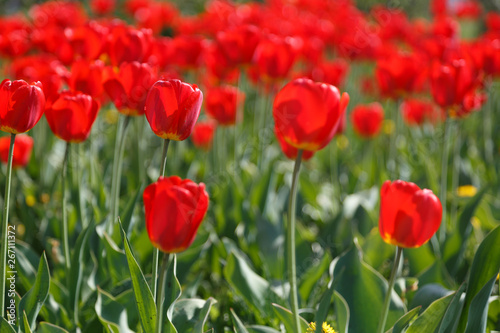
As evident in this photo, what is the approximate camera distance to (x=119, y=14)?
8.44 m

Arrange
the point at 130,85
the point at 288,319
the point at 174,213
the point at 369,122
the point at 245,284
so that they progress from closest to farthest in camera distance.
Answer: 1. the point at 174,213
2. the point at 288,319
3. the point at 130,85
4. the point at 245,284
5. the point at 369,122

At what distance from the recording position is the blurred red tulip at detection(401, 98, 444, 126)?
363cm

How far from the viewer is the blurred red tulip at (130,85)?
4.83 ft

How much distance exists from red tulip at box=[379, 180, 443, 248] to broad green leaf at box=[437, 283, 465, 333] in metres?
0.19

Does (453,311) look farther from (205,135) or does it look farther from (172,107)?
(205,135)

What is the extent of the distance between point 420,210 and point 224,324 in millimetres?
980

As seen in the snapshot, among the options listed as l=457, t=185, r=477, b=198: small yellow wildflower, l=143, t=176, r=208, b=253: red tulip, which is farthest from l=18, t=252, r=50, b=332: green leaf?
l=457, t=185, r=477, b=198: small yellow wildflower

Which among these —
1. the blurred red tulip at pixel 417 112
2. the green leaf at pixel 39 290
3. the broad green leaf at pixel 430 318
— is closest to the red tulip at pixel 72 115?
the green leaf at pixel 39 290

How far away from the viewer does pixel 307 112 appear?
3.58 ft

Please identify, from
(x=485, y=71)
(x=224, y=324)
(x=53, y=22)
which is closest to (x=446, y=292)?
(x=224, y=324)

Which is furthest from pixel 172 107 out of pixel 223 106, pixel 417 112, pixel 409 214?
pixel 417 112

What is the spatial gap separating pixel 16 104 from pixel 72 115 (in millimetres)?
268

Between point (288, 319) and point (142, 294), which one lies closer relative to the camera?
point (142, 294)

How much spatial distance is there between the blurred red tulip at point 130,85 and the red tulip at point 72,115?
0.27 feet
